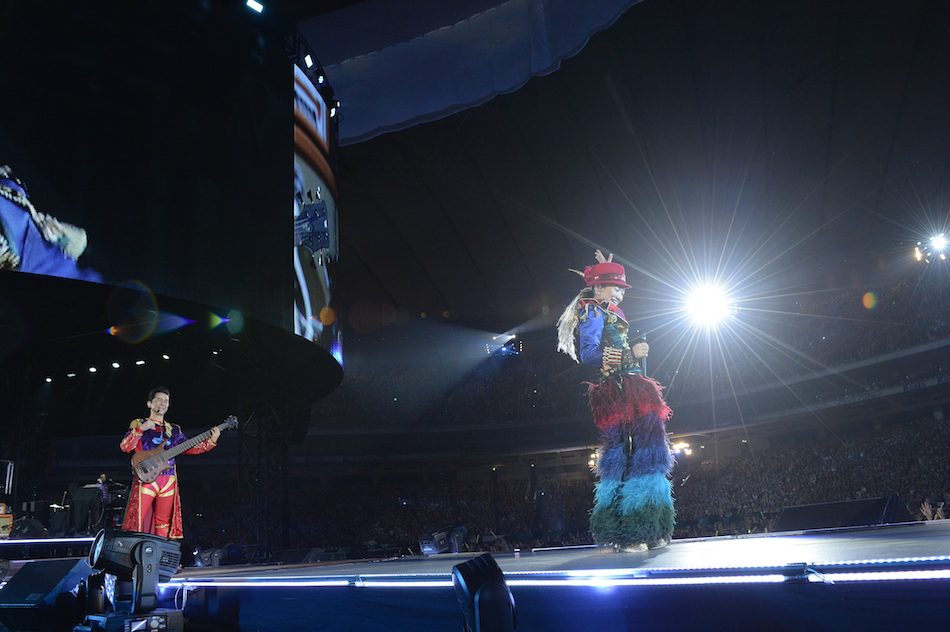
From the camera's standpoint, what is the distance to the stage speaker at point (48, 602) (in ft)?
19.3

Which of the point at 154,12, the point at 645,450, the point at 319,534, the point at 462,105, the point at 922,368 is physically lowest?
the point at 319,534

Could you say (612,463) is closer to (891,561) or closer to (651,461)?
(651,461)

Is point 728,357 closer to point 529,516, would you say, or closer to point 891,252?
point 891,252

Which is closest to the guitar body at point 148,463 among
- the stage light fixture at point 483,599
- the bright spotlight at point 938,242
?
the stage light fixture at point 483,599

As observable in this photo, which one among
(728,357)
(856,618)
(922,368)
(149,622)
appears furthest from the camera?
(728,357)

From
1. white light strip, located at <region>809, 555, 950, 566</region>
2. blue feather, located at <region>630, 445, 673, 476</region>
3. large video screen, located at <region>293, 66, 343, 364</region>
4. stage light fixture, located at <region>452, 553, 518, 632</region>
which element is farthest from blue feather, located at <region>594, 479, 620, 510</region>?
large video screen, located at <region>293, 66, 343, 364</region>

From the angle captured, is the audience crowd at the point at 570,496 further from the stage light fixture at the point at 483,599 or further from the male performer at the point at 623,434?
the stage light fixture at the point at 483,599

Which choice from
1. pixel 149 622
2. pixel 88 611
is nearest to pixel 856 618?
pixel 149 622

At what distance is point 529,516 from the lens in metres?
26.2

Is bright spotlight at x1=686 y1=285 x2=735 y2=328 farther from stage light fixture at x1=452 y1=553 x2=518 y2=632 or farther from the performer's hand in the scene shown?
stage light fixture at x1=452 y1=553 x2=518 y2=632

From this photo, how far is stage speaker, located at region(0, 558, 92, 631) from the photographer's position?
5.88 meters

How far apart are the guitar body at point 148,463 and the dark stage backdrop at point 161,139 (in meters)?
2.76

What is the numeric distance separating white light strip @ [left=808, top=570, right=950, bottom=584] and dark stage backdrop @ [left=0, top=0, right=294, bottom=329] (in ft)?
26.5

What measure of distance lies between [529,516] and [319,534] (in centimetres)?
785
